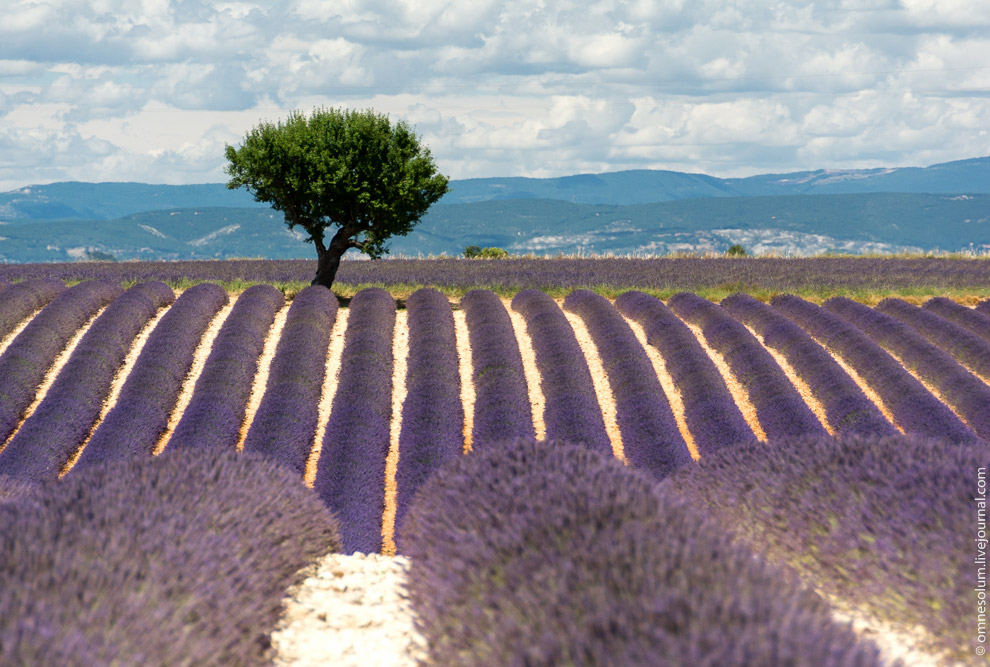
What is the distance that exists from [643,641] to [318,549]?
148 inches

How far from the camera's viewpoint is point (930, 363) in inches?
659

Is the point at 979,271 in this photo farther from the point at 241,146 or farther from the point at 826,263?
the point at 241,146

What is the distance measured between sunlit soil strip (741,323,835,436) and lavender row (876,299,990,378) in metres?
3.60

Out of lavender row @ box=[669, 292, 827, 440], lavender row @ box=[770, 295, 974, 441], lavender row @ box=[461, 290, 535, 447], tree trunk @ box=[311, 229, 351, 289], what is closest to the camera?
lavender row @ box=[461, 290, 535, 447]

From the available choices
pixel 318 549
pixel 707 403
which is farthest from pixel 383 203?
pixel 318 549

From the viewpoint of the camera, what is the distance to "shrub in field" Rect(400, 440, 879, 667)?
341 centimetres

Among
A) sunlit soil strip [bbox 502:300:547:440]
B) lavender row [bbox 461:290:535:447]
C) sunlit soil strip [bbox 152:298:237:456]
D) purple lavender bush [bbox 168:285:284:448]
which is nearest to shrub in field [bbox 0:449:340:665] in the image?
purple lavender bush [bbox 168:285:284:448]

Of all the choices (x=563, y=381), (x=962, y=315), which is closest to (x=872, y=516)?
(x=563, y=381)

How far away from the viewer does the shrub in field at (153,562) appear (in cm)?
386

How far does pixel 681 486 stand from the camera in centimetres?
805

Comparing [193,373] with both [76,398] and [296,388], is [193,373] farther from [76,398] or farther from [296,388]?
Answer: [296,388]

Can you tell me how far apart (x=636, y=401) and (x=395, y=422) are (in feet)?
12.9

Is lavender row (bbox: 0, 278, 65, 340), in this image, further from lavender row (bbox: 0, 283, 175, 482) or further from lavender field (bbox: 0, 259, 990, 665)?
lavender row (bbox: 0, 283, 175, 482)

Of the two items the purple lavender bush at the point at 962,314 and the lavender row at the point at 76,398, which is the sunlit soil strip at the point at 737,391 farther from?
the lavender row at the point at 76,398
